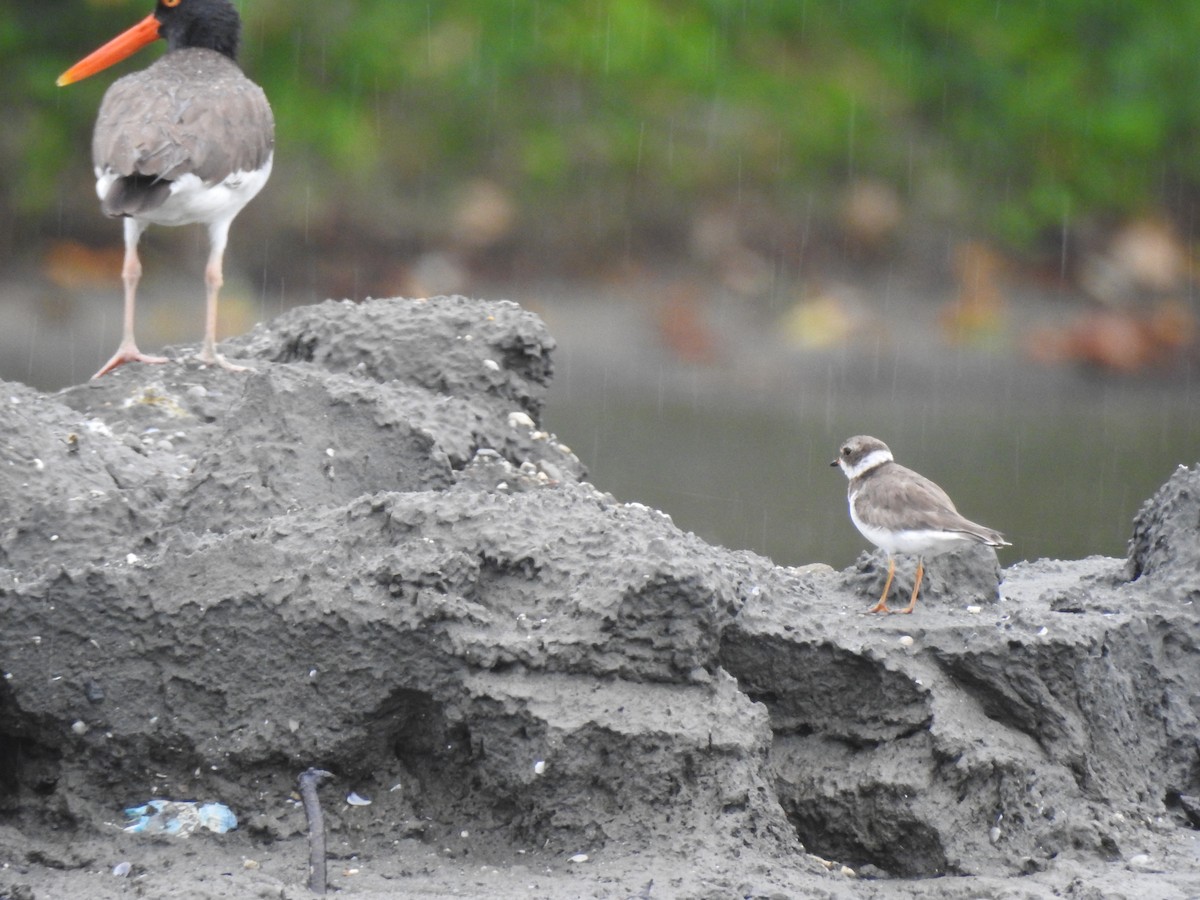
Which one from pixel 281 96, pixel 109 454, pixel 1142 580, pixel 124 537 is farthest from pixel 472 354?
pixel 281 96

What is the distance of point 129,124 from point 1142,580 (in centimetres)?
287

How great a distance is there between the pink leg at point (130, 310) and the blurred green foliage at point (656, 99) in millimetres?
6903

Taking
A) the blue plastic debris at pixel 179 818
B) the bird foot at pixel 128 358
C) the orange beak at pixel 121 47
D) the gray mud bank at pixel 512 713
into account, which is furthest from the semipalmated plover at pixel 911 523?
the orange beak at pixel 121 47

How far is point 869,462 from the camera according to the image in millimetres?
3912

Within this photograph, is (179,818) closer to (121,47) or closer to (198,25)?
(198,25)

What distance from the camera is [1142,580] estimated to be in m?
3.80

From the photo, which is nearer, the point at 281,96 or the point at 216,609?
the point at 216,609

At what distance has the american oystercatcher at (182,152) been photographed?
463 centimetres

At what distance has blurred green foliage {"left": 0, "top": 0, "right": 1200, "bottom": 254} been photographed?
12102 millimetres

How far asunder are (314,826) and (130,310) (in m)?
2.55

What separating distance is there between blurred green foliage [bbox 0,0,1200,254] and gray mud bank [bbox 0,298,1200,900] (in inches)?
363

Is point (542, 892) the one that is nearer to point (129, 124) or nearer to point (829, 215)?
point (129, 124)

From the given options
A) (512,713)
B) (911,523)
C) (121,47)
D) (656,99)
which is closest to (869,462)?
(911,523)

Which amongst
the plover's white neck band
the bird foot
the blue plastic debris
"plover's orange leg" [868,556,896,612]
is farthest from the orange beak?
the blue plastic debris
